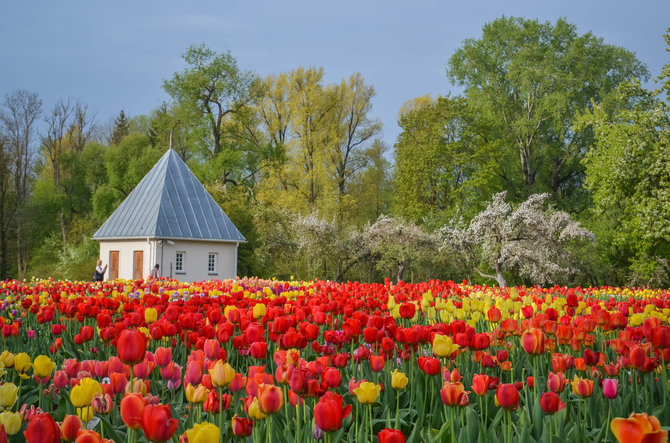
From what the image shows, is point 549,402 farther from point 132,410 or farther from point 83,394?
point 83,394

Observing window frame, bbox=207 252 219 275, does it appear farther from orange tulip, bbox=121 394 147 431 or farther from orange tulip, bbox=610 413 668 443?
orange tulip, bbox=610 413 668 443

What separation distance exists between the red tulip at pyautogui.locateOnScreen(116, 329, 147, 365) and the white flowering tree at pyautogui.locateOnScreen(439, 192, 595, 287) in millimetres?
25514

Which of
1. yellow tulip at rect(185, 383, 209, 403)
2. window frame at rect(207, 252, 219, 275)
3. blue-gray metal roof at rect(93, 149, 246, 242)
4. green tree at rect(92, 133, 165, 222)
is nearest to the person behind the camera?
yellow tulip at rect(185, 383, 209, 403)

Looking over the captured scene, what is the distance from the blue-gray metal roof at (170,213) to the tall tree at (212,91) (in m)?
10.4

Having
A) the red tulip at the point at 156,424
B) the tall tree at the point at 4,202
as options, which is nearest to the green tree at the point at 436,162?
the tall tree at the point at 4,202

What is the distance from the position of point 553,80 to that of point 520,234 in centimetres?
1248

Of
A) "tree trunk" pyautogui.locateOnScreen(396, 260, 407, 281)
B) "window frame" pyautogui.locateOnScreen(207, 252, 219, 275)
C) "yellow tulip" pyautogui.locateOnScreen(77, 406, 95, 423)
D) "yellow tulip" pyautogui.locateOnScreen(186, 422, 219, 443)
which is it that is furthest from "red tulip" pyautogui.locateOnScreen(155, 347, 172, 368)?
"tree trunk" pyautogui.locateOnScreen(396, 260, 407, 281)

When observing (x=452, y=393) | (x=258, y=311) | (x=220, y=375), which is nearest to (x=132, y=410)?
(x=220, y=375)

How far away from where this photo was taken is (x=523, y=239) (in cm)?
2803

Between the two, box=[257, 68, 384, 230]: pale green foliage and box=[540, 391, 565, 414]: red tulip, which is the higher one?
box=[257, 68, 384, 230]: pale green foliage

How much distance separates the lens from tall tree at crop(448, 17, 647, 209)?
117 feet

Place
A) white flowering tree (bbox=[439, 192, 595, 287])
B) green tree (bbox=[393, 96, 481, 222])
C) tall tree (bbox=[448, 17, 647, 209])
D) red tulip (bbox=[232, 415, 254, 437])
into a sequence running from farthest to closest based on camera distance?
green tree (bbox=[393, 96, 481, 222])
tall tree (bbox=[448, 17, 647, 209])
white flowering tree (bbox=[439, 192, 595, 287])
red tulip (bbox=[232, 415, 254, 437])

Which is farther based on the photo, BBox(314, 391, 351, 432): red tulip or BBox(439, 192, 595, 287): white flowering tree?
BBox(439, 192, 595, 287): white flowering tree

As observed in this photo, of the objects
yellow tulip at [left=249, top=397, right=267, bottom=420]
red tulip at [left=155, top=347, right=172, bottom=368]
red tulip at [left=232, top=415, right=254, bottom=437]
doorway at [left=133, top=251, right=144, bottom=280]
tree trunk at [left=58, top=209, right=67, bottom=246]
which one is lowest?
red tulip at [left=232, top=415, right=254, bottom=437]
